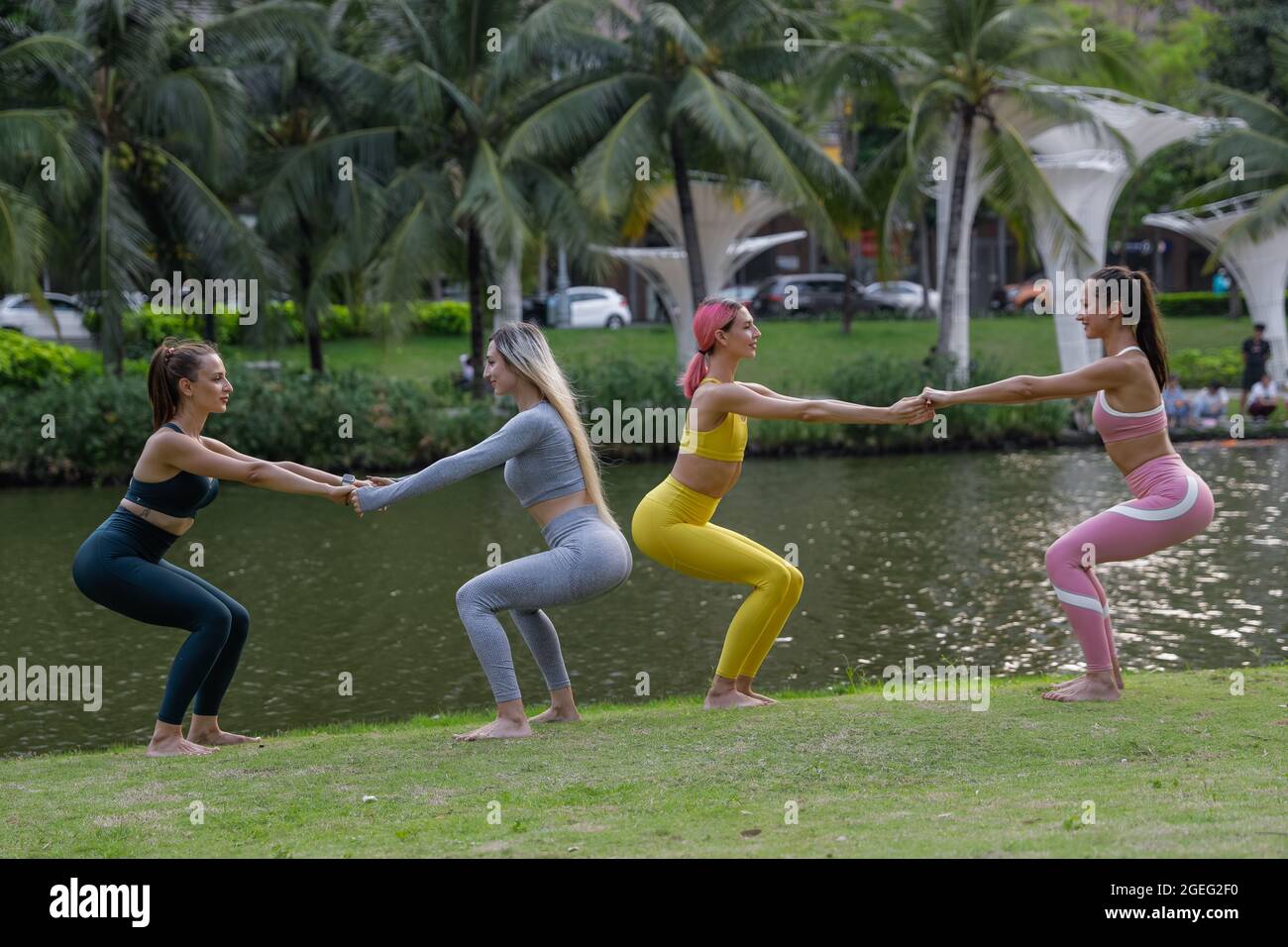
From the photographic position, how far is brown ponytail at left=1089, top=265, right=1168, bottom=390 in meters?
7.27

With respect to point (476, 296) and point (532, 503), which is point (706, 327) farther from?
point (476, 296)

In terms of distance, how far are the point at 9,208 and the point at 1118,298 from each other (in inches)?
794

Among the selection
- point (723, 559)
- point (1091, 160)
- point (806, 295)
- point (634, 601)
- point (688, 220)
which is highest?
point (1091, 160)

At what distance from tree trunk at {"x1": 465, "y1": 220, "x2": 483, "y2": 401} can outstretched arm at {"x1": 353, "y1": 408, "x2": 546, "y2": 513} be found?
2275cm

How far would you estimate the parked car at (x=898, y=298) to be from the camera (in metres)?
48.9

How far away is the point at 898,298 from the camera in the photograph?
4988 cm

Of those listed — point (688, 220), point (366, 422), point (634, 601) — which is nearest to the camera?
point (634, 601)

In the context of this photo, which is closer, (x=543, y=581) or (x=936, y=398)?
(x=543, y=581)

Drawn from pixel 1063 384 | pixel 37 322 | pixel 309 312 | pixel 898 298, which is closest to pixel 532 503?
pixel 1063 384

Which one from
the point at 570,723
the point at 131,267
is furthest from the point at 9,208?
the point at 570,723

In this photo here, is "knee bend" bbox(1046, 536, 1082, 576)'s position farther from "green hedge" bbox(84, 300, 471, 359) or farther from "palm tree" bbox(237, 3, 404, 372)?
"palm tree" bbox(237, 3, 404, 372)

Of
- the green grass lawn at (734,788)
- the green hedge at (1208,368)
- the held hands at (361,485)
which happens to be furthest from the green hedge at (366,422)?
the green grass lawn at (734,788)

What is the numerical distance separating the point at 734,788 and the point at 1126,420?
9.36 ft

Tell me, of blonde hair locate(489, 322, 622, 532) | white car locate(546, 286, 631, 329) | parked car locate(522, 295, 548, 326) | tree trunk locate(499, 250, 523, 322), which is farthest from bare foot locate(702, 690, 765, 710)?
white car locate(546, 286, 631, 329)
